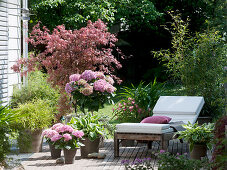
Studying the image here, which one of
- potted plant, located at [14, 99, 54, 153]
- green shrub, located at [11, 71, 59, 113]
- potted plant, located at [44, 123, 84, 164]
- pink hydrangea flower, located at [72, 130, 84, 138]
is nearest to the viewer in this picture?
potted plant, located at [44, 123, 84, 164]

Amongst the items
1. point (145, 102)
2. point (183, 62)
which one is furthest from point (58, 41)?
point (183, 62)

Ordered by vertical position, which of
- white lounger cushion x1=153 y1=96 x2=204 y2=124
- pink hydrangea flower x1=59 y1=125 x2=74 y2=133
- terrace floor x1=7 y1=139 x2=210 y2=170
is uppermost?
white lounger cushion x1=153 y1=96 x2=204 y2=124

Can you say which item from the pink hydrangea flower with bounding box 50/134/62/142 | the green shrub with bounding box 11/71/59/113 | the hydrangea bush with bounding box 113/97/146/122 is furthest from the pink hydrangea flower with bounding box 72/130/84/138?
the green shrub with bounding box 11/71/59/113

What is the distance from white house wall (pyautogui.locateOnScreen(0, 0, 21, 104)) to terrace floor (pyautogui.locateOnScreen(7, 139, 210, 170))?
255 cm

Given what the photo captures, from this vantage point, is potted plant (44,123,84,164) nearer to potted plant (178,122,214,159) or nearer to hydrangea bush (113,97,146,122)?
potted plant (178,122,214,159)

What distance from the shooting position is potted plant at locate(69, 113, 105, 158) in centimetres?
647

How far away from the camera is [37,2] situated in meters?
13.9

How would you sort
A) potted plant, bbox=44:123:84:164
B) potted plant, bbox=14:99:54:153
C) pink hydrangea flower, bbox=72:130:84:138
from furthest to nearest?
1. potted plant, bbox=14:99:54:153
2. pink hydrangea flower, bbox=72:130:84:138
3. potted plant, bbox=44:123:84:164

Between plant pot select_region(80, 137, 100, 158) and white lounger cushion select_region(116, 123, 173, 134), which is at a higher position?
white lounger cushion select_region(116, 123, 173, 134)

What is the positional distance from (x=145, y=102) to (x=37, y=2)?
7.35 metres

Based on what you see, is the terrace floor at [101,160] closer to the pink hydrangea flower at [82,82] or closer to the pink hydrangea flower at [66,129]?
the pink hydrangea flower at [66,129]

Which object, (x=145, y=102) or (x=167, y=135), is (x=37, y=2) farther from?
→ (x=167, y=135)

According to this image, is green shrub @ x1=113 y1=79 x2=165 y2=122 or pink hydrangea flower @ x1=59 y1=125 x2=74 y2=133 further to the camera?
green shrub @ x1=113 y1=79 x2=165 y2=122

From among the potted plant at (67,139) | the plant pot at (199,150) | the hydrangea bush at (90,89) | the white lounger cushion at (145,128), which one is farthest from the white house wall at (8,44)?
the plant pot at (199,150)
